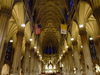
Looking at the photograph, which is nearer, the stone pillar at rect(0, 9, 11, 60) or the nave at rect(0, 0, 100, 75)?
the stone pillar at rect(0, 9, 11, 60)

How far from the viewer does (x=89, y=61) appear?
13.7 meters

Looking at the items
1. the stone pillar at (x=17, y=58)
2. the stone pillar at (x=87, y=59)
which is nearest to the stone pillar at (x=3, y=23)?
the stone pillar at (x=17, y=58)

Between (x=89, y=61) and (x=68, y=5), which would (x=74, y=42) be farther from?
(x=68, y=5)

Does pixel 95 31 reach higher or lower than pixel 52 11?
lower

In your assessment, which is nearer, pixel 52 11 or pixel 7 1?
pixel 7 1

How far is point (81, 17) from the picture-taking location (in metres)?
16.0

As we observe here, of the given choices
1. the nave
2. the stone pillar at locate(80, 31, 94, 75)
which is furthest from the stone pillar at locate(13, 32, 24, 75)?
the stone pillar at locate(80, 31, 94, 75)

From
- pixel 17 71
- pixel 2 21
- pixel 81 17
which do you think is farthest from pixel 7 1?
pixel 81 17

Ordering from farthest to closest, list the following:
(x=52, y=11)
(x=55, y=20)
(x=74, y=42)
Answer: (x=55, y=20) → (x=52, y=11) → (x=74, y=42)

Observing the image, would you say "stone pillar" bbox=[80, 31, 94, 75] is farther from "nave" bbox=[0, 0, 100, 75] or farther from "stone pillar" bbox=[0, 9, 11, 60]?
"stone pillar" bbox=[0, 9, 11, 60]

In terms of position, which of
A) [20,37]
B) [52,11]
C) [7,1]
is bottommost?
[20,37]

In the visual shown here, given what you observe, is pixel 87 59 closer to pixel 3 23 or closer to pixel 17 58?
pixel 17 58

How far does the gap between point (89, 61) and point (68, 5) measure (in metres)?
15.4

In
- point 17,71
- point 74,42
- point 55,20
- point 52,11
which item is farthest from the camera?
point 55,20
